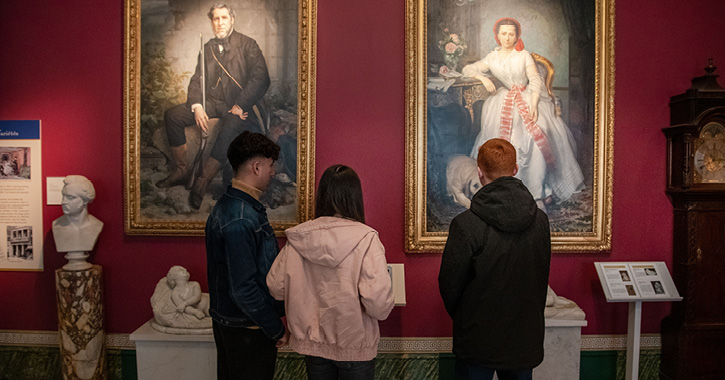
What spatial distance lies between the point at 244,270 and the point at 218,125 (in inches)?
79.8

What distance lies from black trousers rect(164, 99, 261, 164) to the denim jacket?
1.62m

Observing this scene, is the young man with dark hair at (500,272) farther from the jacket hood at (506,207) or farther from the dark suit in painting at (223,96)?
the dark suit in painting at (223,96)

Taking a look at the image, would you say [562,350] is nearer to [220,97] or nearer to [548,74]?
[548,74]

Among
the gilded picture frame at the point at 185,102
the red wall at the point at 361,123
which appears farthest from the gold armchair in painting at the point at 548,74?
the gilded picture frame at the point at 185,102

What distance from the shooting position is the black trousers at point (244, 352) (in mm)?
2469

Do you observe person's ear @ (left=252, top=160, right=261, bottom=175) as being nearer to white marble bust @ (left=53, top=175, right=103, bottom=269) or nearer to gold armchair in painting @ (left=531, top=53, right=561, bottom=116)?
white marble bust @ (left=53, top=175, right=103, bottom=269)

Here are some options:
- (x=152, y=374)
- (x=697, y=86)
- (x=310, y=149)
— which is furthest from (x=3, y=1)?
(x=697, y=86)

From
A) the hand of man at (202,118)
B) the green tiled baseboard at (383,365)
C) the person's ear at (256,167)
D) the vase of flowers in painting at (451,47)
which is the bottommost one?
the green tiled baseboard at (383,365)

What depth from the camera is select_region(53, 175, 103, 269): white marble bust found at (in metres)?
3.69

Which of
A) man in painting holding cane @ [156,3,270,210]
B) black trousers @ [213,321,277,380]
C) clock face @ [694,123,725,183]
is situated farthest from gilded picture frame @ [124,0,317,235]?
clock face @ [694,123,725,183]

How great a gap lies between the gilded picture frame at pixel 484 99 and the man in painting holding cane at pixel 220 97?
4.51 feet

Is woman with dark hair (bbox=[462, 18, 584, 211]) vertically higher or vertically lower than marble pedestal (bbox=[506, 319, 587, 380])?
higher

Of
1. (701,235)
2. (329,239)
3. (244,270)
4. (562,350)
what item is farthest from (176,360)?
(701,235)

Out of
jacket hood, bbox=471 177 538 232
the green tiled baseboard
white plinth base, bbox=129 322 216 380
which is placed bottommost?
the green tiled baseboard
